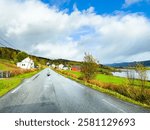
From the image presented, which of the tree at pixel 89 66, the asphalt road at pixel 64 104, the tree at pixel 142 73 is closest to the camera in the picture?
the asphalt road at pixel 64 104

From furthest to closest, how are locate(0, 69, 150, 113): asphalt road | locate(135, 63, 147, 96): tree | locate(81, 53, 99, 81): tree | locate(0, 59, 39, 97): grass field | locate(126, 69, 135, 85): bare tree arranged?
locate(81, 53, 99, 81): tree, locate(0, 59, 39, 97): grass field, locate(126, 69, 135, 85): bare tree, locate(135, 63, 147, 96): tree, locate(0, 69, 150, 113): asphalt road

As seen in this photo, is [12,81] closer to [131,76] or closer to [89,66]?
[89,66]

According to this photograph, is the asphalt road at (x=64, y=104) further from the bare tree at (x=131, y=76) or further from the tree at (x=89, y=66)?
the tree at (x=89, y=66)

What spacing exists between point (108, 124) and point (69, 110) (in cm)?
323

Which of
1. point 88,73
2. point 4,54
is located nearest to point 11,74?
point 88,73

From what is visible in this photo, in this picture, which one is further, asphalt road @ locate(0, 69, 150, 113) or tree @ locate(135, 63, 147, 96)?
tree @ locate(135, 63, 147, 96)

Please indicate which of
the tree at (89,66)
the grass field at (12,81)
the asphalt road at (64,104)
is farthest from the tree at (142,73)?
the tree at (89,66)

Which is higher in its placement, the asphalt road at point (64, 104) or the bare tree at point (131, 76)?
the bare tree at point (131, 76)

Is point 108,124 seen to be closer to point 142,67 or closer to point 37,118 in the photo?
point 37,118

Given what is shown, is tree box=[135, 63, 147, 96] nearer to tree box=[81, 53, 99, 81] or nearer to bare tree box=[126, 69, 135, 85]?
bare tree box=[126, 69, 135, 85]

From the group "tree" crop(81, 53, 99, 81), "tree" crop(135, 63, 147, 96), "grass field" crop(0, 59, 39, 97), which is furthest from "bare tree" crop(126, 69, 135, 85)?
"tree" crop(81, 53, 99, 81)

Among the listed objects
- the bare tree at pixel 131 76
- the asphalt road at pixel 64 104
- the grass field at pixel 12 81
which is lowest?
the asphalt road at pixel 64 104

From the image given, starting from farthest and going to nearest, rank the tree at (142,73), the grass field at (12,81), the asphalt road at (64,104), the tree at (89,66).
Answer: the tree at (89,66) → the grass field at (12,81) → the tree at (142,73) → the asphalt road at (64,104)

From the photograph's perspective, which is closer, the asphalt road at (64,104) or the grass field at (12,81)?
the asphalt road at (64,104)
